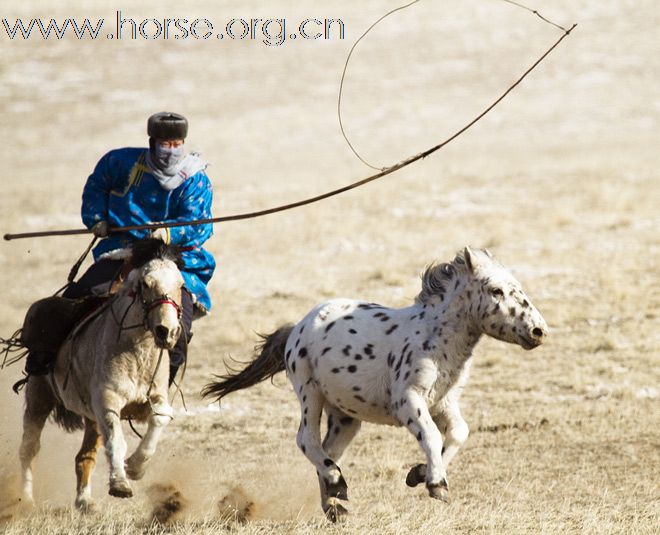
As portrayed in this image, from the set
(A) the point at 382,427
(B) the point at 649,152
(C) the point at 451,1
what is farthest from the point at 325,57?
(A) the point at 382,427

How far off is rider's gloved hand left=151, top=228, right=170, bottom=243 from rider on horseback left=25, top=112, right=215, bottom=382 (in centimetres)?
2

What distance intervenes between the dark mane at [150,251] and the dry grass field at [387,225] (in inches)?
62.8

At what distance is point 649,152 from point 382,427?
64.8 ft

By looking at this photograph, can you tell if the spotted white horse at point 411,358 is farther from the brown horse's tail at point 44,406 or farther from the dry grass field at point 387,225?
the brown horse's tail at point 44,406

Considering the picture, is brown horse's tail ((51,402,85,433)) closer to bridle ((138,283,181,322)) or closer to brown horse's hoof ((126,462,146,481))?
brown horse's hoof ((126,462,146,481))

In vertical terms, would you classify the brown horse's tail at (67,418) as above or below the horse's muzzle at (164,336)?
below

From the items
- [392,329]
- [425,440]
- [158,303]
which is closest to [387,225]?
[392,329]

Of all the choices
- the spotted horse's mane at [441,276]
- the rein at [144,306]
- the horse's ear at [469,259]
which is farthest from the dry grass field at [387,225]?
the horse's ear at [469,259]

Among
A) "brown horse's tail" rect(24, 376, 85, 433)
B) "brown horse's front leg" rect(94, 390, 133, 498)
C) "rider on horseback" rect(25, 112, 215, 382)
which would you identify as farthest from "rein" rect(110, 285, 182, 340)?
"brown horse's tail" rect(24, 376, 85, 433)

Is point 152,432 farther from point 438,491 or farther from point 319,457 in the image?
point 438,491

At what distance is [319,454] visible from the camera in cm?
746

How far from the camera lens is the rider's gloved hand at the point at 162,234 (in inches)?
300

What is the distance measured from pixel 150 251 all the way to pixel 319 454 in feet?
5.26

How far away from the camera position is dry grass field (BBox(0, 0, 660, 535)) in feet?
27.7
